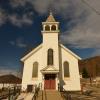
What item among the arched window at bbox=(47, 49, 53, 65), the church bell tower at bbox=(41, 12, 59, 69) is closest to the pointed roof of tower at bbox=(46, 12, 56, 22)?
the church bell tower at bbox=(41, 12, 59, 69)

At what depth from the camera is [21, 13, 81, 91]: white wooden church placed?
33.5 m

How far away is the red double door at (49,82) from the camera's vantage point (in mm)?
33362

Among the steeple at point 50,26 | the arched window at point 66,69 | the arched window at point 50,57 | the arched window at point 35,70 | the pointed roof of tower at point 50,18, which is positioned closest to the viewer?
the arched window at point 35,70

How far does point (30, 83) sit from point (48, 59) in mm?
5042

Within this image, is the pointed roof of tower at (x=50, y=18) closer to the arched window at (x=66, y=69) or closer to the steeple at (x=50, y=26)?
the steeple at (x=50, y=26)

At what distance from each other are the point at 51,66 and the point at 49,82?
8.80ft

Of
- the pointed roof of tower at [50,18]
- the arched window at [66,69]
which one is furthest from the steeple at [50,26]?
the arched window at [66,69]

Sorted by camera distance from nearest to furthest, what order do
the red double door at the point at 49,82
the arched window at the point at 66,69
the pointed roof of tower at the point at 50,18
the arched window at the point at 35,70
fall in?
the red double door at the point at 49,82, the arched window at the point at 35,70, the arched window at the point at 66,69, the pointed roof of tower at the point at 50,18

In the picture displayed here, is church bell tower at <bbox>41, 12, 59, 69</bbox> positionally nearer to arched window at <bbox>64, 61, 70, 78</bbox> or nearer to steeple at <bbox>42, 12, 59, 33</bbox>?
steeple at <bbox>42, 12, 59, 33</bbox>

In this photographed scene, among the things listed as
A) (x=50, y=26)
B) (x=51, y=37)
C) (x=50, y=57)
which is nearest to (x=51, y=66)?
(x=50, y=57)

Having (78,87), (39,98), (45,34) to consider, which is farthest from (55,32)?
(39,98)

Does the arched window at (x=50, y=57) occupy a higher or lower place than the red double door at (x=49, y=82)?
higher

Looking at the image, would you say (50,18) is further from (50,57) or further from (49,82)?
(49,82)

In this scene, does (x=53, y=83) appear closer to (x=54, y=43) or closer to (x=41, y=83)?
(x=41, y=83)
